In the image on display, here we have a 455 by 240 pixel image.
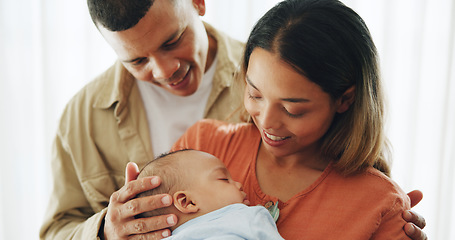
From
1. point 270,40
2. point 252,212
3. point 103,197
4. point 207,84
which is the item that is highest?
point 270,40

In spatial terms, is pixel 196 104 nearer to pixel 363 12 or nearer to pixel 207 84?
pixel 207 84

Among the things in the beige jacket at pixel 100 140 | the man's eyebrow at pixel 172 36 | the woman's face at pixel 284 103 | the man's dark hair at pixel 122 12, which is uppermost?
the man's dark hair at pixel 122 12

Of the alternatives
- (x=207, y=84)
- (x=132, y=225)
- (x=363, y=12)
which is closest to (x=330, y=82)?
(x=132, y=225)

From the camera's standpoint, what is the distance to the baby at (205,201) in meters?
1.11

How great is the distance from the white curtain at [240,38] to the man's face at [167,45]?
3.00 ft

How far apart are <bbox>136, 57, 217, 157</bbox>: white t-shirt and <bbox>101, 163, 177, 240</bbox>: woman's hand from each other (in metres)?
0.66

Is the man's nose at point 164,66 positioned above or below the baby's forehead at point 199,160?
above

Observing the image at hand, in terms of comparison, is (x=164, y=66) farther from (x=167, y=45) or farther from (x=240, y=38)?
(x=240, y=38)

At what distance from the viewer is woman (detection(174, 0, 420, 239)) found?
3.67 ft

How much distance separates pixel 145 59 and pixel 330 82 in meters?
0.78

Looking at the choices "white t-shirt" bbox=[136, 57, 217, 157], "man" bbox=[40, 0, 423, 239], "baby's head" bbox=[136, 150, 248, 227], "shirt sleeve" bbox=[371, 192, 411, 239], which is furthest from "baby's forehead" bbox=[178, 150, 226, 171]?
"white t-shirt" bbox=[136, 57, 217, 157]

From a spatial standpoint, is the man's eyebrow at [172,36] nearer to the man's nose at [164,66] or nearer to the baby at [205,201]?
the man's nose at [164,66]

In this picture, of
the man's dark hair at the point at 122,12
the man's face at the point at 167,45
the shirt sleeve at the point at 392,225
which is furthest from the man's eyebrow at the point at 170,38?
the shirt sleeve at the point at 392,225

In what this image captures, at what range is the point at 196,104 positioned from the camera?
202 cm
